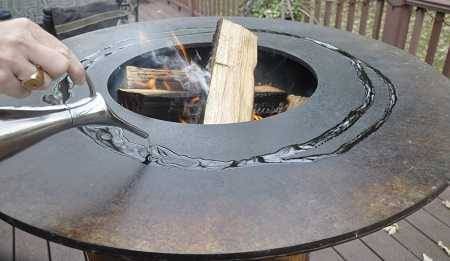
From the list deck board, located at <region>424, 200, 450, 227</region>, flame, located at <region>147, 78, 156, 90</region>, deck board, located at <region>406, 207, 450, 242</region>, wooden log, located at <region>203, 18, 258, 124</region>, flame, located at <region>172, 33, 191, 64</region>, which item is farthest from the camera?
deck board, located at <region>424, 200, 450, 227</region>

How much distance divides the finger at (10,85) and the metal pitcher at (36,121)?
0.10 feet

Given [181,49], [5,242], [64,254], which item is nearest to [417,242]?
[181,49]

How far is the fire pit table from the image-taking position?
74 cm

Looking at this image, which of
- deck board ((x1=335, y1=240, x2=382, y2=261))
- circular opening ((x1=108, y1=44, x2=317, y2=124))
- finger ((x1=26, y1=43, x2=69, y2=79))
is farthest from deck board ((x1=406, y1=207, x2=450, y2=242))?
finger ((x1=26, y1=43, x2=69, y2=79))

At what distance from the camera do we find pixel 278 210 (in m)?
0.79

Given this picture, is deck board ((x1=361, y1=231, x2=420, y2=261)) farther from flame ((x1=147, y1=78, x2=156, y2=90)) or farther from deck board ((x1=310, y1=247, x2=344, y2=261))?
flame ((x1=147, y1=78, x2=156, y2=90))

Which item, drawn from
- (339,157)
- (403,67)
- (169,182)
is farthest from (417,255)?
(169,182)

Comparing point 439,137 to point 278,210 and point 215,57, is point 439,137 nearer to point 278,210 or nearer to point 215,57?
point 278,210

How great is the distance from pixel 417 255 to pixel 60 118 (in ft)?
6.29

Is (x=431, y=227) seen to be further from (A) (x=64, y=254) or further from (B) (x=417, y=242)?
(A) (x=64, y=254)

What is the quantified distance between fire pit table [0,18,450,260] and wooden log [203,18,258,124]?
204 millimetres

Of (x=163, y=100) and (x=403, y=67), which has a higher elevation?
(x=403, y=67)

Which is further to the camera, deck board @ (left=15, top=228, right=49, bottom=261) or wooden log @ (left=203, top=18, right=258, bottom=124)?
deck board @ (left=15, top=228, right=49, bottom=261)

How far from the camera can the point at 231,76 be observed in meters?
1.44
